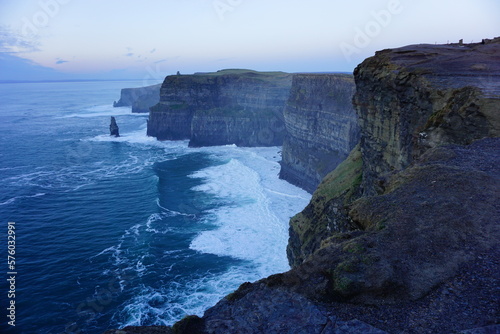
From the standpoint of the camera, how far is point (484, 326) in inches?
262

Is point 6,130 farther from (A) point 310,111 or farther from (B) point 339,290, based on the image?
(B) point 339,290

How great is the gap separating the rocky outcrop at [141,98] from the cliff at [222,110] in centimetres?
5838

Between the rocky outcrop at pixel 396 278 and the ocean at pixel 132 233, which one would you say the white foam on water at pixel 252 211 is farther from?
the rocky outcrop at pixel 396 278

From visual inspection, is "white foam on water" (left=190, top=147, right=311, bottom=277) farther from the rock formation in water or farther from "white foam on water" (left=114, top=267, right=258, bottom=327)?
the rock formation in water

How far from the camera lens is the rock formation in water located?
7504mm

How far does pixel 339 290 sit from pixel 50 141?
299 ft

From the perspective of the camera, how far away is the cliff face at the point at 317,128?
49125 mm

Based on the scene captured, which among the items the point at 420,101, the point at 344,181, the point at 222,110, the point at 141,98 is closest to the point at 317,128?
the point at 344,181

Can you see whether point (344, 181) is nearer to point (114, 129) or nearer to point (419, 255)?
point (419, 255)

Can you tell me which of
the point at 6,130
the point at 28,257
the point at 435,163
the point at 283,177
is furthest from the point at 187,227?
the point at 6,130

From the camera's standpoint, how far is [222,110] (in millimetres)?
87375

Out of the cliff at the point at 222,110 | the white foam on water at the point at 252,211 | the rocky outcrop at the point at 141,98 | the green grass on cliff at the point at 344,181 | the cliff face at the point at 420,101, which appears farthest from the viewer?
the rocky outcrop at the point at 141,98

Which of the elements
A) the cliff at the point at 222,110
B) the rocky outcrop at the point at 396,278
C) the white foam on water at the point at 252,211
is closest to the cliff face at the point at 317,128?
the white foam on water at the point at 252,211

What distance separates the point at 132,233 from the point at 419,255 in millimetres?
32747
